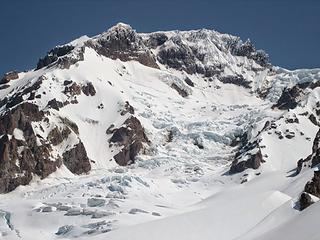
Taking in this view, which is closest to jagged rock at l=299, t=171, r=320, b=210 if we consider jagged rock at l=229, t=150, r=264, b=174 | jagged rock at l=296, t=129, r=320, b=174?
jagged rock at l=296, t=129, r=320, b=174

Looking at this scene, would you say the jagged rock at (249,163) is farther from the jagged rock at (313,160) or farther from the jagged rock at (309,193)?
the jagged rock at (309,193)

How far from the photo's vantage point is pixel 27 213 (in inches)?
6265

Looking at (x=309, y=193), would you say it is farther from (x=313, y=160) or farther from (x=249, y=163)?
(x=249, y=163)

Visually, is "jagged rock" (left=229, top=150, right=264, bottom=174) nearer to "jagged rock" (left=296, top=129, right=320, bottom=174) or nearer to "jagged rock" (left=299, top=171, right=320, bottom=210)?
"jagged rock" (left=296, top=129, right=320, bottom=174)

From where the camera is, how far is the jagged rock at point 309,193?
8438 cm

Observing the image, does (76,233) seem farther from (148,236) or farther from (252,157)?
(252,157)

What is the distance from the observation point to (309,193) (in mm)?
87250

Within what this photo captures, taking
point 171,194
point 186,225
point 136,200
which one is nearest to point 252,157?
point 171,194

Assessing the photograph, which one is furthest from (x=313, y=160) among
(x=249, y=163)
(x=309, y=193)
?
(x=309, y=193)

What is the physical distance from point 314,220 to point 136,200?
105 meters

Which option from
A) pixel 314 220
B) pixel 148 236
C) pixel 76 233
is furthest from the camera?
pixel 76 233

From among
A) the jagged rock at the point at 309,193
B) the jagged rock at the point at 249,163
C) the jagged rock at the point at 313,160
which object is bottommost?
the jagged rock at the point at 309,193

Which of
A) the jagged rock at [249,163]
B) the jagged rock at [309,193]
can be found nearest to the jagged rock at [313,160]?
the jagged rock at [249,163]

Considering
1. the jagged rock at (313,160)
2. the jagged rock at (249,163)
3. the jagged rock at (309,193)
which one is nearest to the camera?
the jagged rock at (309,193)
